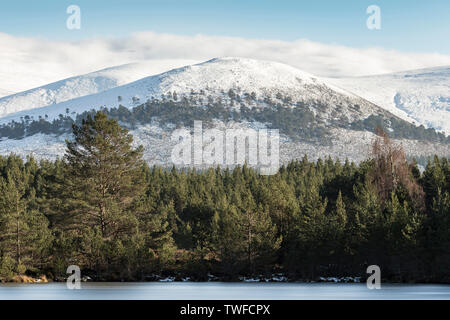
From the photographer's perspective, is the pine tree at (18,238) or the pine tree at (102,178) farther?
the pine tree at (102,178)

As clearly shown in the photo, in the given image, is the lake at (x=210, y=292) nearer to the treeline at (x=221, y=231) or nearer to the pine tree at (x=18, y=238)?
the treeline at (x=221, y=231)

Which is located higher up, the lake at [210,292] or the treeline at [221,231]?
→ the treeline at [221,231]

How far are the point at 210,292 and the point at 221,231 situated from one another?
21.6 metres

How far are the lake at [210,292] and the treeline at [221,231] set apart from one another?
20.0 ft

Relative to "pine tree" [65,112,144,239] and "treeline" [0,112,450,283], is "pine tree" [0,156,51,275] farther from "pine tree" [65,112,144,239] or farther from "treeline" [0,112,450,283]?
"pine tree" [65,112,144,239]

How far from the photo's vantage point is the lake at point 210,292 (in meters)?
56.1

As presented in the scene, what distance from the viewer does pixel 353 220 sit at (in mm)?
85250

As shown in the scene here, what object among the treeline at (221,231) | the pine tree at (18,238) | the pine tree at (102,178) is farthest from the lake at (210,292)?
the pine tree at (102,178)

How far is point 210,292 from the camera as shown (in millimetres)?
61875

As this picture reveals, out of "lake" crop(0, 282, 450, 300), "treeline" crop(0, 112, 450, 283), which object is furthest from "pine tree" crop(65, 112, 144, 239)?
"lake" crop(0, 282, 450, 300)

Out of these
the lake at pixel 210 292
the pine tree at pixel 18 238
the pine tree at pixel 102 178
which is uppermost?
the pine tree at pixel 102 178

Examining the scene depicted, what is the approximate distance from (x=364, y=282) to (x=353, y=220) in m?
8.82

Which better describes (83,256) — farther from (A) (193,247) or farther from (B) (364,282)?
(B) (364,282)
